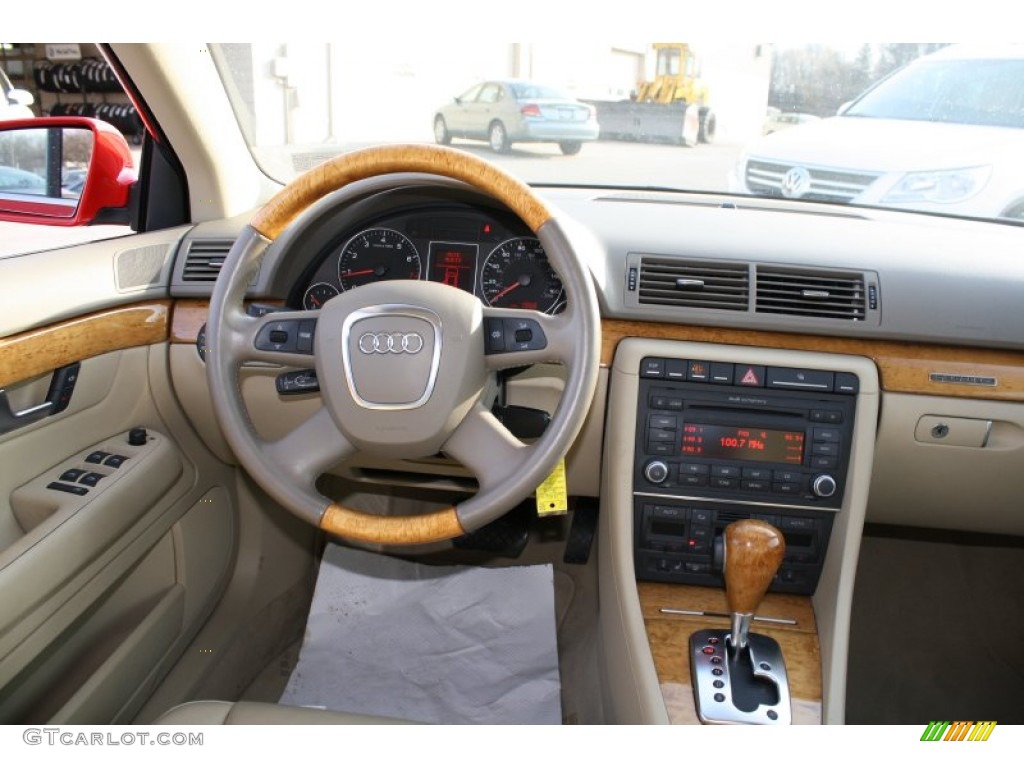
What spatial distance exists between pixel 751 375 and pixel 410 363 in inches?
30.6

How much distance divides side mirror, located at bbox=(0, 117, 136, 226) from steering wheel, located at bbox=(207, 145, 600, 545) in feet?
3.20

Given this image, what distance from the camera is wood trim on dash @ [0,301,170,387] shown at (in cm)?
162

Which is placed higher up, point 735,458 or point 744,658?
point 735,458

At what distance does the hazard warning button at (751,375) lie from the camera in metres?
1.80

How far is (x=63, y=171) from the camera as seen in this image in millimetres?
2246

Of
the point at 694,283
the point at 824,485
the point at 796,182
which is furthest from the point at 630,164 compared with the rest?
the point at 824,485

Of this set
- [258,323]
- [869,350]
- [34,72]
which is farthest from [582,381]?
[34,72]

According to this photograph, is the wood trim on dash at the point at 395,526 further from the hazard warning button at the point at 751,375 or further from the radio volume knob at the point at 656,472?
the hazard warning button at the point at 751,375

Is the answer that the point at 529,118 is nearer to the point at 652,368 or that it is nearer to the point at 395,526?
the point at 652,368

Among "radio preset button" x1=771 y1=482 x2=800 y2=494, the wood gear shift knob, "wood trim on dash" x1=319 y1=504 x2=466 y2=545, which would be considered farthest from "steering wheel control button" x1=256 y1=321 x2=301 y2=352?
"radio preset button" x1=771 y1=482 x2=800 y2=494

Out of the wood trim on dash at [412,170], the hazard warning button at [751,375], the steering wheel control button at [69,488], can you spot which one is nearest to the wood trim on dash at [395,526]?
the wood trim on dash at [412,170]

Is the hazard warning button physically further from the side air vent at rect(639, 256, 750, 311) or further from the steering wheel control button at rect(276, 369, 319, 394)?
the steering wheel control button at rect(276, 369, 319, 394)

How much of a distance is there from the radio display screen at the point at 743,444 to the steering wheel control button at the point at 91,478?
1248 millimetres

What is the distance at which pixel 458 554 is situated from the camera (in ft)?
8.32
